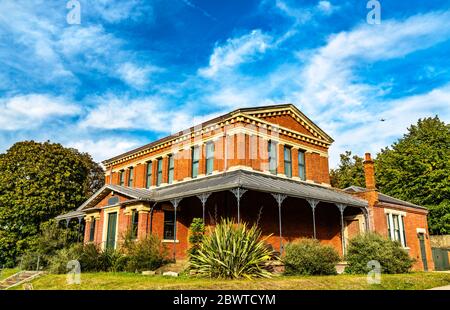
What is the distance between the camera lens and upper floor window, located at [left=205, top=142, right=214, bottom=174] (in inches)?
887

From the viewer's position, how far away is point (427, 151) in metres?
35.8

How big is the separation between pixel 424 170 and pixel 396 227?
14.4m

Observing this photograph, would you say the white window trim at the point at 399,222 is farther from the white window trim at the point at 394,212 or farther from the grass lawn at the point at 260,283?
the grass lawn at the point at 260,283

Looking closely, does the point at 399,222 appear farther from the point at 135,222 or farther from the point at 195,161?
the point at 135,222

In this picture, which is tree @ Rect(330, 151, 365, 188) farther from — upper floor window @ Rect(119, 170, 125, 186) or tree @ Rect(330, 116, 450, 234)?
upper floor window @ Rect(119, 170, 125, 186)

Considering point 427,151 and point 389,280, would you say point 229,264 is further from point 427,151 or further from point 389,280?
point 427,151

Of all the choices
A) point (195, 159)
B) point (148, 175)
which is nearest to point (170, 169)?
point (195, 159)

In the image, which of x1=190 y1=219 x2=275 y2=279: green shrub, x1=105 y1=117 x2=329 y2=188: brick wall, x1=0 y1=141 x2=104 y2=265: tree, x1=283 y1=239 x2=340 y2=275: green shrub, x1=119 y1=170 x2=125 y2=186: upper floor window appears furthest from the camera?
x1=119 y1=170 x2=125 y2=186: upper floor window

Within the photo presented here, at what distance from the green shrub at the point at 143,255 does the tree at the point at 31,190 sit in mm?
14115

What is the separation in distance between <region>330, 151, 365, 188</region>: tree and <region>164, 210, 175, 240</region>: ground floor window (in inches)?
1051

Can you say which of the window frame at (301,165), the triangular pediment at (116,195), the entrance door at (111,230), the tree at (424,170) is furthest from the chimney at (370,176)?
the entrance door at (111,230)

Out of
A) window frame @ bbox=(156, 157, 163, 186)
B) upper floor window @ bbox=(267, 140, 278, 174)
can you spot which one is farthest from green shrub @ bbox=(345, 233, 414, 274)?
window frame @ bbox=(156, 157, 163, 186)

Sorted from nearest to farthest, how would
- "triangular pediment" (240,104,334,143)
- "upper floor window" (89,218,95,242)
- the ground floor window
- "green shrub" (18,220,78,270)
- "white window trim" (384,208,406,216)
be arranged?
the ground floor window → "green shrub" (18,220,78,270) → "triangular pediment" (240,104,334,143) → "white window trim" (384,208,406,216) → "upper floor window" (89,218,95,242)
